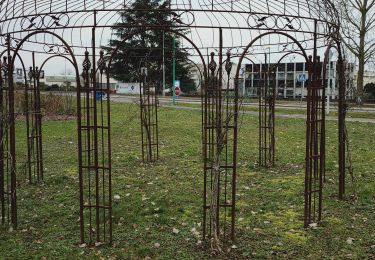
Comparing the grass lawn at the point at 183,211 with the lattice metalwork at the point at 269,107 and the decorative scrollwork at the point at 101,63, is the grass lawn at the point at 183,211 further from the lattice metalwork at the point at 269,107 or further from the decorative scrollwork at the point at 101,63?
the decorative scrollwork at the point at 101,63

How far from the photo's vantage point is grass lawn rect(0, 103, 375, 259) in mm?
4809

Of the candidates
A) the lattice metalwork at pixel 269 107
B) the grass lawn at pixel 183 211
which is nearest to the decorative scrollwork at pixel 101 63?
the grass lawn at pixel 183 211

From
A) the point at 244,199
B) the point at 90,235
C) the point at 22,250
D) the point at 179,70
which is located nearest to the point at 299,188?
the point at 244,199

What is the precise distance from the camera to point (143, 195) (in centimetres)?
714

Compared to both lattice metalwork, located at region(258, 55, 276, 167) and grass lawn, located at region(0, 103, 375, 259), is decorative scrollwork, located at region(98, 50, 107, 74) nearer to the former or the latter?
grass lawn, located at region(0, 103, 375, 259)

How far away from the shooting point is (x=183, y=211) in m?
6.23

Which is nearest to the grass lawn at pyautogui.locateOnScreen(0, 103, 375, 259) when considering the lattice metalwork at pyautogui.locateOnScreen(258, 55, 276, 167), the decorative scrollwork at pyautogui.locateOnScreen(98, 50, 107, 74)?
the lattice metalwork at pyautogui.locateOnScreen(258, 55, 276, 167)

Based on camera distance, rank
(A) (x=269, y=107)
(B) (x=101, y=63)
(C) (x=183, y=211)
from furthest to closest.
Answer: (A) (x=269, y=107)
(C) (x=183, y=211)
(B) (x=101, y=63)

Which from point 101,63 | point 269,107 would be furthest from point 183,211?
point 269,107

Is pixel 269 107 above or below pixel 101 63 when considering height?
below

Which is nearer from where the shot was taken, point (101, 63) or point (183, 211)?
point (101, 63)

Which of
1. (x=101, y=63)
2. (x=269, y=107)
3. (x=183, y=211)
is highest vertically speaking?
(x=101, y=63)

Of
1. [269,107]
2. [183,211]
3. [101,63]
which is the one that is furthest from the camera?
[269,107]

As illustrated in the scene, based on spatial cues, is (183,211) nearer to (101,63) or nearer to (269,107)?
(101,63)
